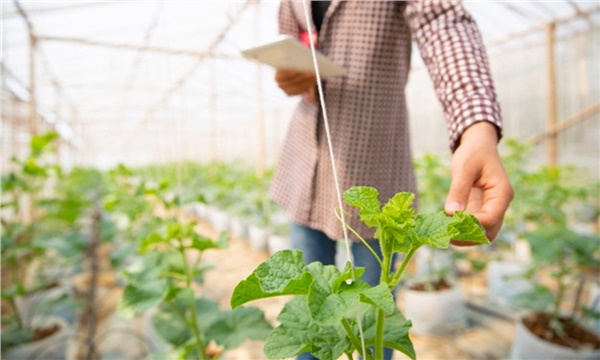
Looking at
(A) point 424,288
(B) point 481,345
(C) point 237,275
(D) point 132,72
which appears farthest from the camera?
(D) point 132,72

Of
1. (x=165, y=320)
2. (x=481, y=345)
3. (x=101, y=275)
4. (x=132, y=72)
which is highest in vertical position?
(x=132, y=72)

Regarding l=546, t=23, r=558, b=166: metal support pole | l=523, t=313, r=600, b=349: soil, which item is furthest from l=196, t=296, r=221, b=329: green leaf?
l=546, t=23, r=558, b=166: metal support pole

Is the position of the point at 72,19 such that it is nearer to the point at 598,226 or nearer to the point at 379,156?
the point at 379,156

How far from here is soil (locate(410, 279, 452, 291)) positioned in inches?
101

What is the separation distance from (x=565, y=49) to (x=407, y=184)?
24.5 feet

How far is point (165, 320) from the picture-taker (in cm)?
137

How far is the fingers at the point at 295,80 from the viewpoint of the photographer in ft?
2.97

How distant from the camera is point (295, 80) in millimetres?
916

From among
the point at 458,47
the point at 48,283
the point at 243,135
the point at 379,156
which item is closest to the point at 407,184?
the point at 379,156

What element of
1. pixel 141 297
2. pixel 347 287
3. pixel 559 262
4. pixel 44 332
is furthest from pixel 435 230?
pixel 44 332

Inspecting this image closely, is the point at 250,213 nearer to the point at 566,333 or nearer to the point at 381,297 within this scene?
the point at 566,333

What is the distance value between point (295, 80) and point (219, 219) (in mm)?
5556

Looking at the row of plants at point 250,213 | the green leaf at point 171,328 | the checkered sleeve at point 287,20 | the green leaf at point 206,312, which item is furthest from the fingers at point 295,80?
the row of plants at point 250,213

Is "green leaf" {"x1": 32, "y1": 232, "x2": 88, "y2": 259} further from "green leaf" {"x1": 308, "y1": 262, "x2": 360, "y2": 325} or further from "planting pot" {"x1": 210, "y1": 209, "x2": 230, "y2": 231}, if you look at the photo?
"planting pot" {"x1": 210, "y1": 209, "x2": 230, "y2": 231}
